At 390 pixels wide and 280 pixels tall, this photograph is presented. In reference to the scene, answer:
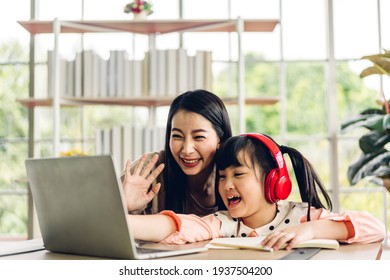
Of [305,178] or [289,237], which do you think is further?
[305,178]

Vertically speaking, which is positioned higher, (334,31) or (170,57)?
(334,31)

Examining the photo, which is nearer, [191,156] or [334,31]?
[191,156]

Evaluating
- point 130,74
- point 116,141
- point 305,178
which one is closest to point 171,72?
point 130,74

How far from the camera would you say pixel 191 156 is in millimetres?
1370

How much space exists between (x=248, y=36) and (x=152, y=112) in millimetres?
888

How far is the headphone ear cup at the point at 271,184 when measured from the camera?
44.6 inches

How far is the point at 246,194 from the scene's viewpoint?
44.5 inches

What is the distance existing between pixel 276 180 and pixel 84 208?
43cm

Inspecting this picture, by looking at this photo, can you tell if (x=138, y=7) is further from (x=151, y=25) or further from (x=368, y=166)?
(x=368, y=166)

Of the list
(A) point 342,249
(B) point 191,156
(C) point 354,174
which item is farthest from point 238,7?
(A) point 342,249

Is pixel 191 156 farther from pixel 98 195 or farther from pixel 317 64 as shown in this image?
pixel 317 64
